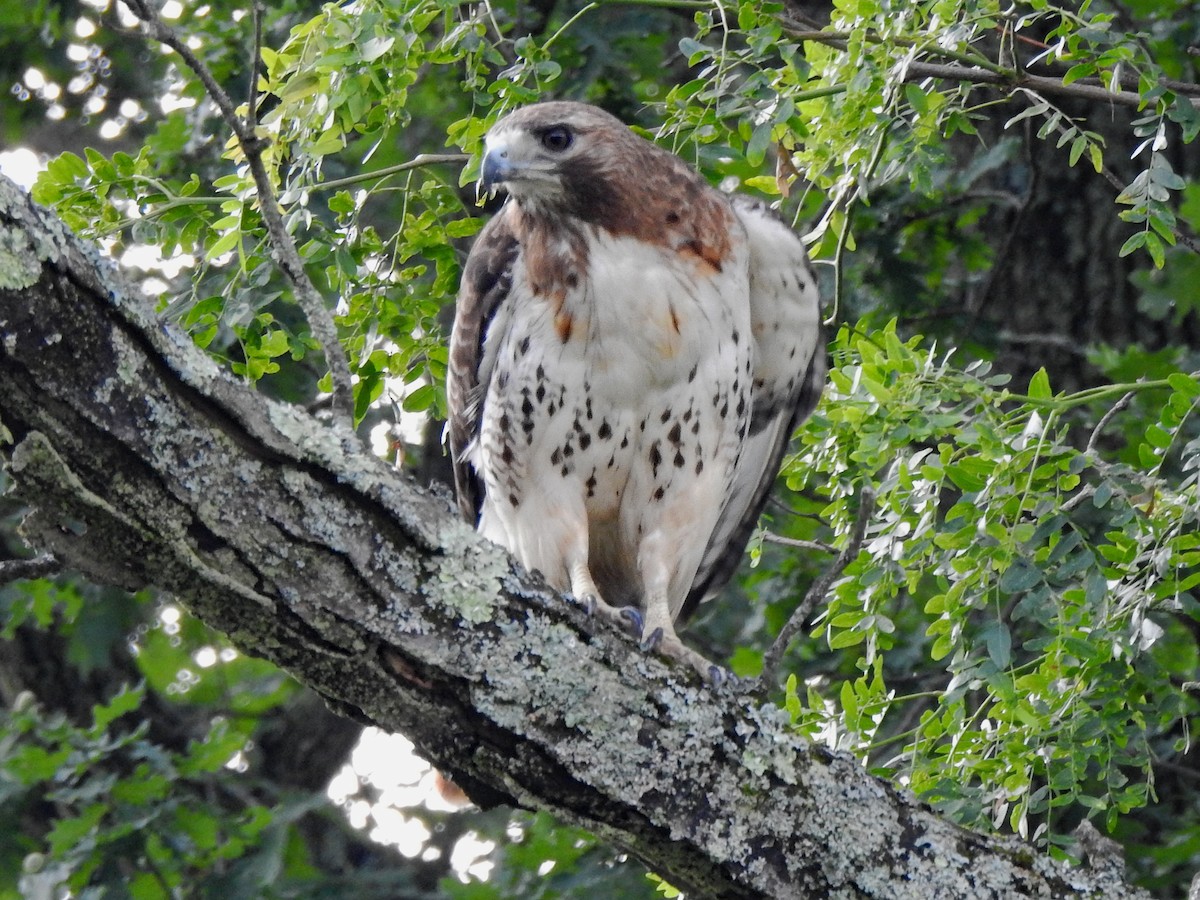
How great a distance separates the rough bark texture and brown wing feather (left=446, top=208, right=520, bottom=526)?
1393 mm

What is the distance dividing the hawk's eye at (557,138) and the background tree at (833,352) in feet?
0.49

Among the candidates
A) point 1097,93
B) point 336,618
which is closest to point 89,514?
point 336,618

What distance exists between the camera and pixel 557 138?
3.57 m

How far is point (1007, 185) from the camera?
6.34m

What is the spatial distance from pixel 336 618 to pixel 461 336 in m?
1.66

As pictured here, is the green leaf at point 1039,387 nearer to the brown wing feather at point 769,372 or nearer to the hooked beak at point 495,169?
the brown wing feather at point 769,372

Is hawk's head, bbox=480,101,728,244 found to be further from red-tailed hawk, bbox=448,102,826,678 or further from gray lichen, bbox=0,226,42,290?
gray lichen, bbox=0,226,42,290

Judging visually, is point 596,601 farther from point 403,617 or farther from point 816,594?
point 403,617

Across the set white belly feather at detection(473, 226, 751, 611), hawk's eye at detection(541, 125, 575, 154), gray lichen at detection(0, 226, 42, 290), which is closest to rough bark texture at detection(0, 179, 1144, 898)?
gray lichen at detection(0, 226, 42, 290)

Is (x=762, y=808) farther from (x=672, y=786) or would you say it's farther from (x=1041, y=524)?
(x=1041, y=524)

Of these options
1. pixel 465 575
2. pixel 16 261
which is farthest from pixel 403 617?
pixel 16 261

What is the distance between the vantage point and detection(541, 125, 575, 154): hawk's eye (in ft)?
11.7

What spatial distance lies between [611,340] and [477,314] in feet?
1.30

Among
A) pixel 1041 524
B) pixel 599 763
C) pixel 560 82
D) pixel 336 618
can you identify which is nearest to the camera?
pixel 336 618
